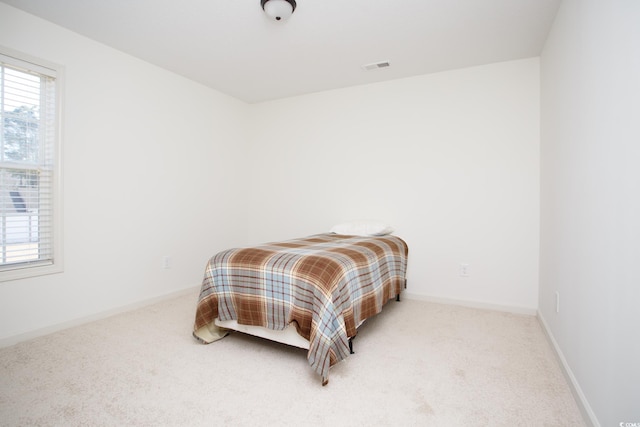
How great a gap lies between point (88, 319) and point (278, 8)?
2.75 m

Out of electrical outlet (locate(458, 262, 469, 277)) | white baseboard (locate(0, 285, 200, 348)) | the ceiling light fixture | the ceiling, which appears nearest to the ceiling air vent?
the ceiling

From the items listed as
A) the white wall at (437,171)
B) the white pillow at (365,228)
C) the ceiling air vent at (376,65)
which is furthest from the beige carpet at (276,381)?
A: the ceiling air vent at (376,65)

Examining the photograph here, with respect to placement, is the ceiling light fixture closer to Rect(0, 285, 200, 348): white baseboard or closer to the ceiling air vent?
the ceiling air vent

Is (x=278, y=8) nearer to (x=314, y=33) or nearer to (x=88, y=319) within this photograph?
(x=314, y=33)

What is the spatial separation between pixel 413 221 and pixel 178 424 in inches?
104

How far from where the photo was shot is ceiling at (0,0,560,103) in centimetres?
221

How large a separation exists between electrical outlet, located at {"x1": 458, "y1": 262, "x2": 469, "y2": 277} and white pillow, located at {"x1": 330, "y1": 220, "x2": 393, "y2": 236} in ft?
2.42

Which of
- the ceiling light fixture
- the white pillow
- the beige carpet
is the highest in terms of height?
the ceiling light fixture

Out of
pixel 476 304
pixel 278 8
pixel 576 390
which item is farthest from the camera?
pixel 476 304

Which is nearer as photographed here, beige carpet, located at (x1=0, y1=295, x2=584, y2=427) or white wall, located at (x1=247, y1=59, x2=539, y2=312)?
beige carpet, located at (x1=0, y1=295, x2=584, y2=427)

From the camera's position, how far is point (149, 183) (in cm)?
315

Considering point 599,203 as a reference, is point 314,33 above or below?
above

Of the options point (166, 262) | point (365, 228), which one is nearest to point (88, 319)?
point (166, 262)

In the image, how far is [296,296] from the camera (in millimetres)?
1896
